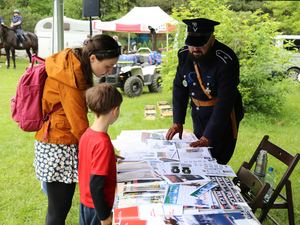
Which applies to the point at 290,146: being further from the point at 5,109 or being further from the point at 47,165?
the point at 5,109

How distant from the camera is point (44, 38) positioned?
57.1 ft

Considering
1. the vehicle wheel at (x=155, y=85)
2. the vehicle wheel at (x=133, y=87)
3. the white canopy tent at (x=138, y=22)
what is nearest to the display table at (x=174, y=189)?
the vehicle wheel at (x=133, y=87)

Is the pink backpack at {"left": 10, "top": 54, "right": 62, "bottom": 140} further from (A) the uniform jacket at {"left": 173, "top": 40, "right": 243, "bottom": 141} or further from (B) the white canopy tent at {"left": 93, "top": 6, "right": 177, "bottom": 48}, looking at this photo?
(B) the white canopy tent at {"left": 93, "top": 6, "right": 177, "bottom": 48}

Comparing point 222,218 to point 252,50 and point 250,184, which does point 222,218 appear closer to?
point 250,184

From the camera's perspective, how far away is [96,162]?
1.48 metres

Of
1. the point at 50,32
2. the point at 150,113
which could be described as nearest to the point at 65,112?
the point at 150,113

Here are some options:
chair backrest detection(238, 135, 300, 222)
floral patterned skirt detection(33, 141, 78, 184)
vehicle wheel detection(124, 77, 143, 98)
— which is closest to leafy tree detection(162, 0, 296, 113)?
vehicle wheel detection(124, 77, 143, 98)

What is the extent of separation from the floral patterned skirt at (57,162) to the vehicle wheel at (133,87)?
6.52 metres

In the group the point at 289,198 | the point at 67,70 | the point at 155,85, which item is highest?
the point at 67,70

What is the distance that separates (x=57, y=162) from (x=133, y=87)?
6.79 m

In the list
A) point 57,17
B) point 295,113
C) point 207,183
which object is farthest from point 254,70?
point 207,183

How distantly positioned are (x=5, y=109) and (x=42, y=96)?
19.0 feet

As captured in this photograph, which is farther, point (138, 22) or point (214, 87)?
point (138, 22)

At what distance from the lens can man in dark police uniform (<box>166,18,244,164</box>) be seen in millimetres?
2162
